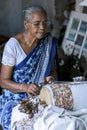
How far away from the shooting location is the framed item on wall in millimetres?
3965

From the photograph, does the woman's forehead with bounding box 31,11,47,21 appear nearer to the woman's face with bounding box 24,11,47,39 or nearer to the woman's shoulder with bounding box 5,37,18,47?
the woman's face with bounding box 24,11,47,39

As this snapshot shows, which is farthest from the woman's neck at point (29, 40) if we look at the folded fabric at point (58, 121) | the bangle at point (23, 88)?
the folded fabric at point (58, 121)

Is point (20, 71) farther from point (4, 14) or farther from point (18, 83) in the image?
point (4, 14)

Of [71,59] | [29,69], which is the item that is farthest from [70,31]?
[29,69]

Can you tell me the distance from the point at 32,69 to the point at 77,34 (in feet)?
4.48

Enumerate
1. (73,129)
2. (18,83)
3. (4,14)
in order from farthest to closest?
(4,14) < (18,83) < (73,129)

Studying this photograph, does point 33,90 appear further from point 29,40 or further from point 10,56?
point 29,40

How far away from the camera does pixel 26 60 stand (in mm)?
2836

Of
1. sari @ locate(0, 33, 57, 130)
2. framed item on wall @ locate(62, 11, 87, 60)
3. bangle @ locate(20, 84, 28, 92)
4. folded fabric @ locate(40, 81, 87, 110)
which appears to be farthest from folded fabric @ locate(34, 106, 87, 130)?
framed item on wall @ locate(62, 11, 87, 60)

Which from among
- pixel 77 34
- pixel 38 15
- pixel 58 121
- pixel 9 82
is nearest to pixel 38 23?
pixel 38 15

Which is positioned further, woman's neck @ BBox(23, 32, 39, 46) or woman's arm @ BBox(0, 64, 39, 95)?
woman's neck @ BBox(23, 32, 39, 46)

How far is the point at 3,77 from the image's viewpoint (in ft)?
9.16

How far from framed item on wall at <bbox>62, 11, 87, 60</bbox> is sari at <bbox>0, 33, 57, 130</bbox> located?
109 cm

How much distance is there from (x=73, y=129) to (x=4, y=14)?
3.16 meters
